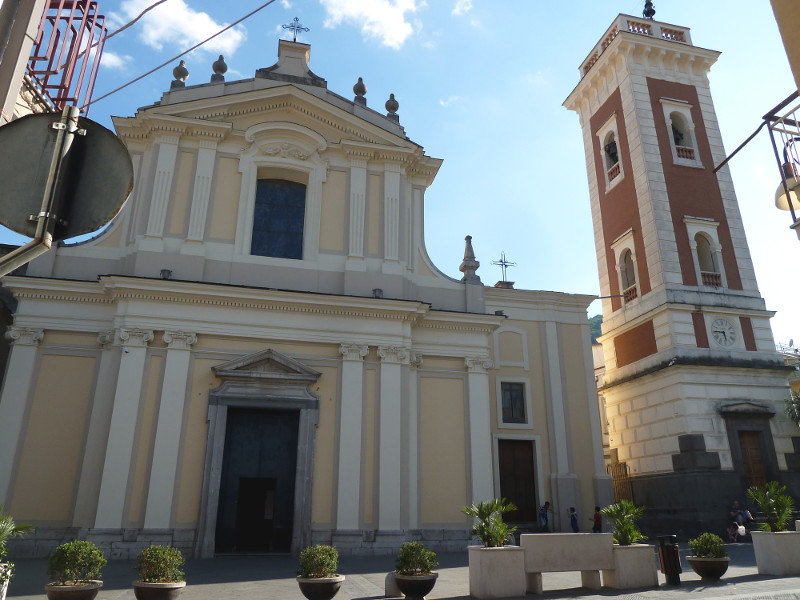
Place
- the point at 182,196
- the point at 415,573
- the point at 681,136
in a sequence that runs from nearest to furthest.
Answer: the point at 415,573, the point at 182,196, the point at 681,136

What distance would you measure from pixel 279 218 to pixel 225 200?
1635 millimetres

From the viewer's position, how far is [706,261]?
72.2 ft

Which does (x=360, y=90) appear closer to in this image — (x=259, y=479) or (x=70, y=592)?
(x=259, y=479)

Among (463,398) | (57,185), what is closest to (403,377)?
(463,398)

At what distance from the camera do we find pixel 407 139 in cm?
1866

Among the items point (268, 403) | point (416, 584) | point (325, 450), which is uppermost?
point (268, 403)

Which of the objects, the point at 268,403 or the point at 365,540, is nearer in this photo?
the point at 365,540

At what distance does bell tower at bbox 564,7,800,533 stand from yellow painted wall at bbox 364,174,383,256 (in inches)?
405

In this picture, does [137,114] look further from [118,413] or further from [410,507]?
[410,507]

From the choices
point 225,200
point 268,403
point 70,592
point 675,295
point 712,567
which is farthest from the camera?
point 675,295

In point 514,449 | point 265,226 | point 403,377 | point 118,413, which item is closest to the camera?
point 118,413

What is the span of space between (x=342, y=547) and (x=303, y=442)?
2.67m

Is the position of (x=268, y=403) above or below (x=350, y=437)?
above

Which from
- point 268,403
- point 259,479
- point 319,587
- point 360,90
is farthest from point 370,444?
point 360,90
